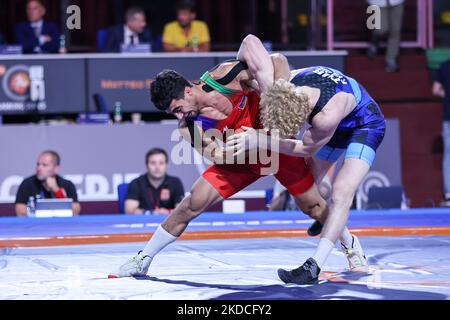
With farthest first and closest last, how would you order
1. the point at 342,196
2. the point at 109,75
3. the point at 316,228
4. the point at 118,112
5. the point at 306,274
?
the point at 109,75 → the point at 118,112 → the point at 316,228 → the point at 342,196 → the point at 306,274

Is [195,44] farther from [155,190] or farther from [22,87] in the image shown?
[155,190]

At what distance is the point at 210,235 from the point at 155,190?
1.15 m

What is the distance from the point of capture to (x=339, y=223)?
501 centimetres

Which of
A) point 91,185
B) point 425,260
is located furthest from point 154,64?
point 425,260

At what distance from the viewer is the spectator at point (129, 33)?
1080 centimetres

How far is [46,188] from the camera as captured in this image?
27.6 ft

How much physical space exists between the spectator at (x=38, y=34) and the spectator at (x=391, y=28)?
12.4 feet

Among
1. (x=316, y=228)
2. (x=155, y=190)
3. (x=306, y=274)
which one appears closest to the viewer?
(x=306, y=274)

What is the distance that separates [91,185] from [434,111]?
431 centimetres

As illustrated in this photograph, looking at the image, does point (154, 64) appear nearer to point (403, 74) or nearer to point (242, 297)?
point (403, 74)

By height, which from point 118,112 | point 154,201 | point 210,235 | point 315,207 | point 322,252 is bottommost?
point 210,235

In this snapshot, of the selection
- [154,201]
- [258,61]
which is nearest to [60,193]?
[154,201]

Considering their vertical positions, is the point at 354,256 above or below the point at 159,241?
below

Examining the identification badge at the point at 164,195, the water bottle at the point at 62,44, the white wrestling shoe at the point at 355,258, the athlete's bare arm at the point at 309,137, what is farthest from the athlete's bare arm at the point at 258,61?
the water bottle at the point at 62,44
